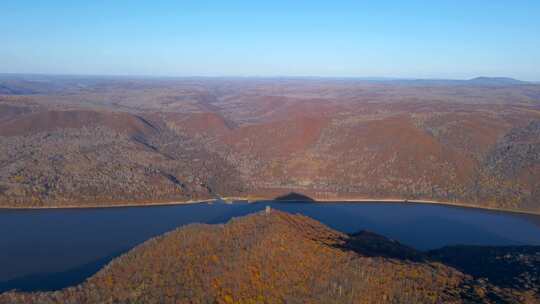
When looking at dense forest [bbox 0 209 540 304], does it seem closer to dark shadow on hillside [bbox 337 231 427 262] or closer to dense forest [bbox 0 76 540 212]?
dark shadow on hillside [bbox 337 231 427 262]

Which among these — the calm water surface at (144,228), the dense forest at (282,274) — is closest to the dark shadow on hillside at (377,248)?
the dense forest at (282,274)

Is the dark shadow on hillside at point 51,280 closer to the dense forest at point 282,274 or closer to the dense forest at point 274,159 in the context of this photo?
the dense forest at point 282,274

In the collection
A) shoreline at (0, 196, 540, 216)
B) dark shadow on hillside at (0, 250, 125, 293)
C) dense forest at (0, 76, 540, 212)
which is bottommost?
dark shadow on hillside at (0, 250, 125, 293)

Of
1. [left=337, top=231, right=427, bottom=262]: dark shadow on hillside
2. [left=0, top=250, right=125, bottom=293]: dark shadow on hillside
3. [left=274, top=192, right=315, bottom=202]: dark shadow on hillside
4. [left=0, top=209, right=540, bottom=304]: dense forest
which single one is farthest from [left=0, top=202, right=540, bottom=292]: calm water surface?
[left=337, top=231, right=427, bottom=262]: dark shadow on hillside

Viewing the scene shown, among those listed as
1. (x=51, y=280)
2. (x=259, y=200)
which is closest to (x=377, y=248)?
(x=51, y=280)

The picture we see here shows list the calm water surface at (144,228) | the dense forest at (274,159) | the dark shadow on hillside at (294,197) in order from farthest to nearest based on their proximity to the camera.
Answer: the dark shadow on hillside at (294,197), the dense forest at (274,159), the calm water surface at (144,228)
